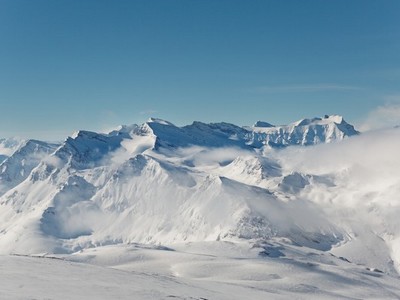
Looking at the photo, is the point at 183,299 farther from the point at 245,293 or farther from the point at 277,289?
the point at 277,289

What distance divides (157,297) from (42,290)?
1891 centimetres

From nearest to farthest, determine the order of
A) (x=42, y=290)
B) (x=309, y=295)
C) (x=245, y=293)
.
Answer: (x=42, y=290), (x=245, y=293), (x=309, y=295)

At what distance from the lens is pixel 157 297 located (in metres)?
87.4

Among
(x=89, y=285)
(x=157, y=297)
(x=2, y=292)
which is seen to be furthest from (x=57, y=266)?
(x=2, y=292)

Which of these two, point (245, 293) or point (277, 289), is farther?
point (277, 289)

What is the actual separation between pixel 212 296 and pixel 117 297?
120 ft

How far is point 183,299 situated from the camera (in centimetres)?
8900

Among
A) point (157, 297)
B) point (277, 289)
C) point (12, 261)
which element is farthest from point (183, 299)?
point (277, 289)

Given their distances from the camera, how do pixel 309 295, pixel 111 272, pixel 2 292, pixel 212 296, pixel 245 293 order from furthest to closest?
pixel 309 295, pixel 245 293, pixel 111 272, pixel 212 296, pixel 2 292

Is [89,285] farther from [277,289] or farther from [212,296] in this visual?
[277,289]

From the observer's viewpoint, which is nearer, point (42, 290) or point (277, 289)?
point (42, 290)

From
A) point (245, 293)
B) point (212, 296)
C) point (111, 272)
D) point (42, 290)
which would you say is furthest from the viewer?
point (245, 293)

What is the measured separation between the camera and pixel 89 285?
92000 millimetres

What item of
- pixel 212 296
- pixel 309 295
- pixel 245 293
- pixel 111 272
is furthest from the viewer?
pixel 309 295
